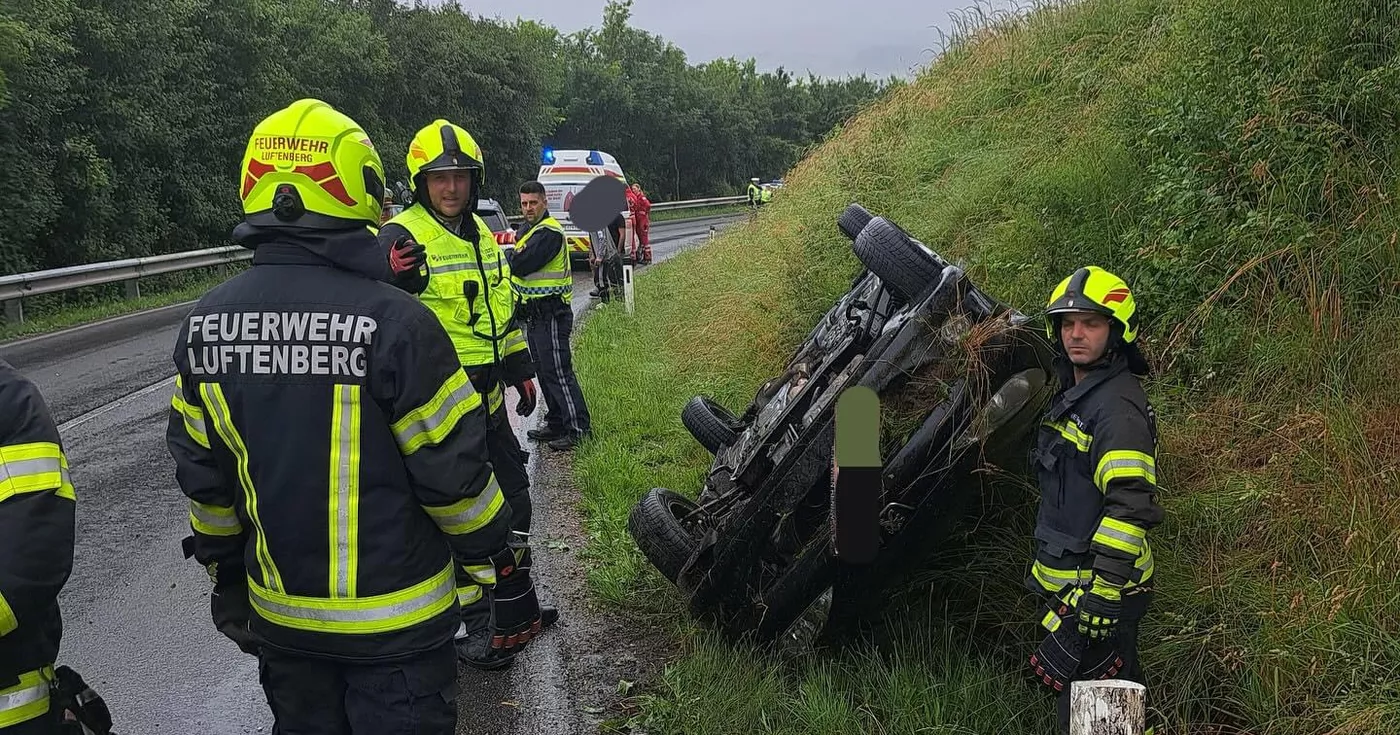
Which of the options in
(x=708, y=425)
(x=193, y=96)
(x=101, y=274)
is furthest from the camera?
(x=193, y=96)

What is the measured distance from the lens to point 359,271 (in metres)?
2.24

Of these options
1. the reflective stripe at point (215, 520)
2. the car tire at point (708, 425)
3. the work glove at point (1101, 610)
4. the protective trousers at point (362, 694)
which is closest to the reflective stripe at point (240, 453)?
the reflective stripe at point (215, 520)

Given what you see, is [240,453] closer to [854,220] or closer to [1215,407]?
[854,220]

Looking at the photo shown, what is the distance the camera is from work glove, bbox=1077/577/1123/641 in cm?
262

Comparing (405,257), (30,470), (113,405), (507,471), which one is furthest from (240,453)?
(113,405)

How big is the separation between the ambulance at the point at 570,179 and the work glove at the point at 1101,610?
15868mm

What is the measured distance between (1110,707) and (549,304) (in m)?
5.14

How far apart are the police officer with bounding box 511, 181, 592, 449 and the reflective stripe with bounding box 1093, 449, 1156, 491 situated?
14.7 ft

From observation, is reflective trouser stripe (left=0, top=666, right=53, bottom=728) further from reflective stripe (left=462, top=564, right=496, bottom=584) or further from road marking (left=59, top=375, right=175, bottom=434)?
road marking (left=59, top=375, right=175, bottom=434)

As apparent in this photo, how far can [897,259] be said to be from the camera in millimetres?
3465

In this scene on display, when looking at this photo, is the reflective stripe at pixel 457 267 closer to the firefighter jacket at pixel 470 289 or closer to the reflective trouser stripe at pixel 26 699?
the firefighter jacket at pixel 470 289

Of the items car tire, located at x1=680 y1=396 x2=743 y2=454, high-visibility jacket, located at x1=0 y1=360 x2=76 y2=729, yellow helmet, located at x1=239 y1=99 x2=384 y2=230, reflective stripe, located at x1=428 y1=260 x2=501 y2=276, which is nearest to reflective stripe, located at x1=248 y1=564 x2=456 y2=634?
high-visibility jacket, located at x1=0 y1=360 x2=76 y2=729

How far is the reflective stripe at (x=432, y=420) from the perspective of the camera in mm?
2191

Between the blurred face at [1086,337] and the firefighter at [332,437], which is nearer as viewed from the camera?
the firefighter at [332,437]
